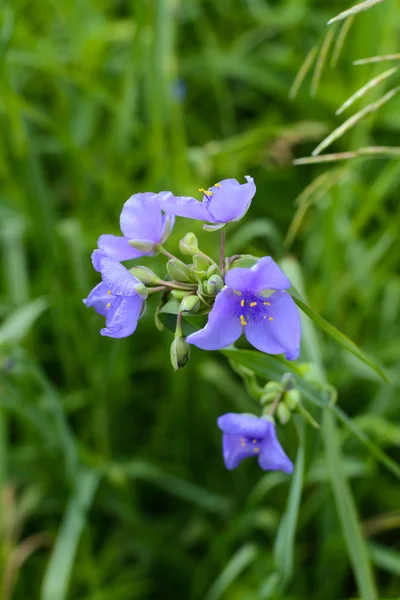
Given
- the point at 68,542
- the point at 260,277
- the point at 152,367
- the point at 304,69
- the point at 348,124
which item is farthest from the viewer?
the point at 152,367

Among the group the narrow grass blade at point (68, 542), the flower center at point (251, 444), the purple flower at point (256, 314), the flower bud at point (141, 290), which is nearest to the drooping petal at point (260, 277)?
the purple flower at point (256, 314)

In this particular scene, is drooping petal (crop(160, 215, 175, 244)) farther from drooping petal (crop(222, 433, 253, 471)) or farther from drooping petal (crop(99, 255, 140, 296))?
drooping petal (crop(222, 433, 253, 471))

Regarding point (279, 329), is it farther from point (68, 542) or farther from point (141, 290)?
point (68, 542)

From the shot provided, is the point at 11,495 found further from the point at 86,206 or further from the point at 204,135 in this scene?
the point at 204,135

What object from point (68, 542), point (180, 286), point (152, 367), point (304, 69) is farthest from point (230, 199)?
point (152, 367)

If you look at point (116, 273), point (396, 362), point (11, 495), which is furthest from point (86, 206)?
point (116, 273)

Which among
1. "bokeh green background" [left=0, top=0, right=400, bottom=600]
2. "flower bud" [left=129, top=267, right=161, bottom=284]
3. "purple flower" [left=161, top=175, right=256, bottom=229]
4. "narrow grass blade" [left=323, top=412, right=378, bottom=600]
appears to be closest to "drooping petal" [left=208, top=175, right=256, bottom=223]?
"purple flower" [left=161, top=175, right=256, bottom=229]
